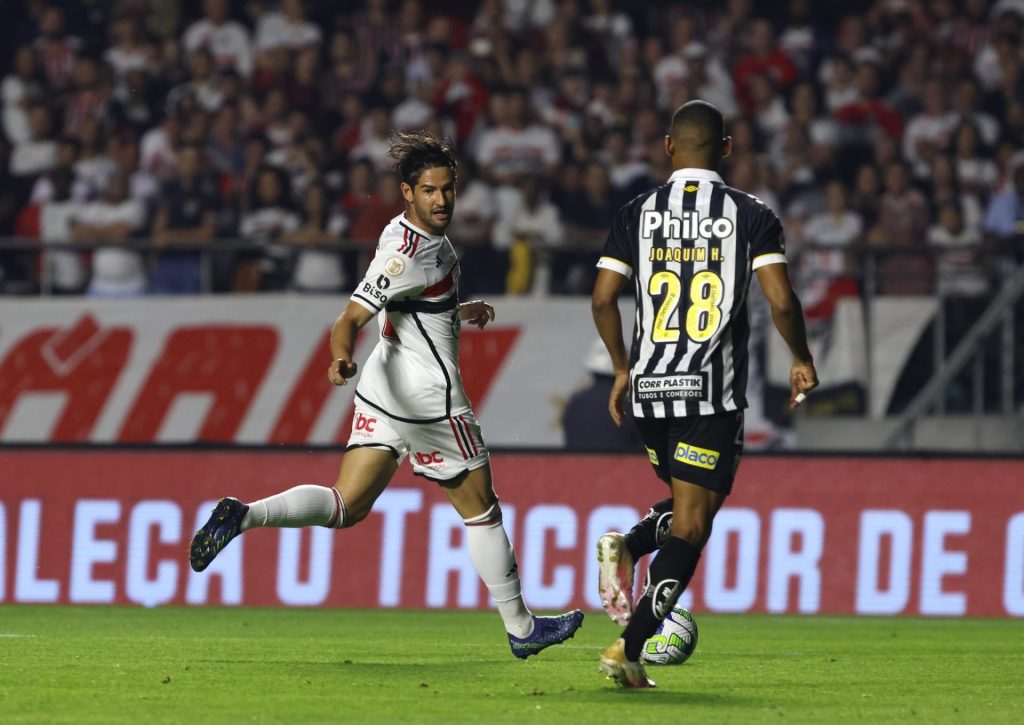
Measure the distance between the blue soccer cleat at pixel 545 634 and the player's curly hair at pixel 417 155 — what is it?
1.84m

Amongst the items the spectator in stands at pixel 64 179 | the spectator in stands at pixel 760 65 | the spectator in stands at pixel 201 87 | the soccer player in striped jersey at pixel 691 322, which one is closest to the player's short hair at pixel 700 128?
the soccer player in striped jersey at pixel 691 322

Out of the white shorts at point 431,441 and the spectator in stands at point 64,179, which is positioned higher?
the spectator in stands at point 64,179

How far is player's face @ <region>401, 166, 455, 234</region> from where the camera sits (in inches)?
297

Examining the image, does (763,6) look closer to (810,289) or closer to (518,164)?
(518,164)

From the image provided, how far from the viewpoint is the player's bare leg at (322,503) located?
286 inches

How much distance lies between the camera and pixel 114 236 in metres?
15.7

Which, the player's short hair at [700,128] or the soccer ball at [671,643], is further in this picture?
the player's short hair at [700,128]

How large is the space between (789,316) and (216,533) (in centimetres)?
227

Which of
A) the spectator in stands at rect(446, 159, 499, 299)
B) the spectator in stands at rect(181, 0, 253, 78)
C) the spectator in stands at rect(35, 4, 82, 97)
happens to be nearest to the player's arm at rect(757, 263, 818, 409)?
the spectator in stands at rect(446, 159, 499, 299)

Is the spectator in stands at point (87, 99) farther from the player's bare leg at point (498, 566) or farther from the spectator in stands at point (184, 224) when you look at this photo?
the player's bare leg at point (498, 566)

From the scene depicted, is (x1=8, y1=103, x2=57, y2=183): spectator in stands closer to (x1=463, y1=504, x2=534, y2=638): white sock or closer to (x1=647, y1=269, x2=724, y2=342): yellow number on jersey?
(x1=463, y1=504, x2=534, y2=638): white sock

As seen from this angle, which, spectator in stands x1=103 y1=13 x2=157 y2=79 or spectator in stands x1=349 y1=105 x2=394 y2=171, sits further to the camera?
spectator in stands x1=103 y1=13 x2=157 y2=79

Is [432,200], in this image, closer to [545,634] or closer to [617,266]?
[617,266]

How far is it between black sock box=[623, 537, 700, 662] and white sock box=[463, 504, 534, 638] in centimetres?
104
